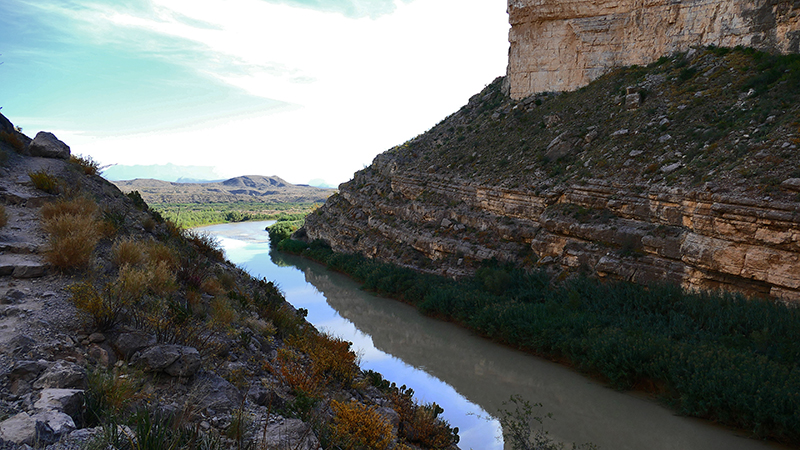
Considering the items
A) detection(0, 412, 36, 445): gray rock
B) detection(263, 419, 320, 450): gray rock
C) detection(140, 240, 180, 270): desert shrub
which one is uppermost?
detection(140, 240, 180, 270): desert shrub

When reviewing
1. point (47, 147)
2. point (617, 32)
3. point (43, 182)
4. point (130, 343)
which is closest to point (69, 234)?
point (130, 343)

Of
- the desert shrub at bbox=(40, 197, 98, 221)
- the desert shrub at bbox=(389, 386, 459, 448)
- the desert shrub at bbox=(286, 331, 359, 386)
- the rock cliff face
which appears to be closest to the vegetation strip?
the desert shrub at bbox=(389, 386, 459, 448)

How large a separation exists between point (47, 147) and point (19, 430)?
1092cm

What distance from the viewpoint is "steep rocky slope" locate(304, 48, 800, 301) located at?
33.9 feet

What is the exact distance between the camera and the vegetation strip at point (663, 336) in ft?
23.9

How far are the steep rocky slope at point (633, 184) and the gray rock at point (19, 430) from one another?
12.5 metres

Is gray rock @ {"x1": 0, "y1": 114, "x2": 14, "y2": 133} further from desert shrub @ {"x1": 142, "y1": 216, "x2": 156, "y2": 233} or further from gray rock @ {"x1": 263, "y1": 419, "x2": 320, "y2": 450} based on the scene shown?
gray rock @ {"x1": 263, "y1": 419, "x2": 320, "y2": 450}

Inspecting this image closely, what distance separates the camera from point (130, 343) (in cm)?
452

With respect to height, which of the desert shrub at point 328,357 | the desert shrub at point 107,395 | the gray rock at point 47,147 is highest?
the gray rock at point 47,147

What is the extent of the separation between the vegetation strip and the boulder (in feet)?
26.4

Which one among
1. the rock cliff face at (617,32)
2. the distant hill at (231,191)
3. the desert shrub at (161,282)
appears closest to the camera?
the desert shrub at (161,282)

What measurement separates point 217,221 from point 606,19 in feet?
174

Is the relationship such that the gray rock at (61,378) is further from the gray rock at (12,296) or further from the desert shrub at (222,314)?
the desert shrub at (222,314)

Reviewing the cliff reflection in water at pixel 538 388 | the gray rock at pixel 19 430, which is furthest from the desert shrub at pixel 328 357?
the gray rock at pixel 19 430
